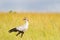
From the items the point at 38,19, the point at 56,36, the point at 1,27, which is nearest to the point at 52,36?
the point at 56,36

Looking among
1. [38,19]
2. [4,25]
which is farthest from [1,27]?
[38,19]

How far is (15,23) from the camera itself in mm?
9477

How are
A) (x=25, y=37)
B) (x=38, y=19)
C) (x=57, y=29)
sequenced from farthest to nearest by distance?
(x=38, y=19) < (x=57, y=29) < (x=25, y=37)

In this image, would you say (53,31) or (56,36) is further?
(53,31)

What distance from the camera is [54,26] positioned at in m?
9.50

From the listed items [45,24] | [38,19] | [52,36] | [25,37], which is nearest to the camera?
[25,37]

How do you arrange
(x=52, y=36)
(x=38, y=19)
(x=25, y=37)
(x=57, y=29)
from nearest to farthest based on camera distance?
1. (x=25, y=37)
2. (x=52, y=36)
3. (x=57, y=29)
4. (x=38, y=19)

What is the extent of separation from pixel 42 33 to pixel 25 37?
78 cm

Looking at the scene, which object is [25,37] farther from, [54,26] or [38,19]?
[38,19]

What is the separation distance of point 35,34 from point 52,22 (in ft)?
5.77

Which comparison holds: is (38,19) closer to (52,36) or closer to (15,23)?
(15,23)

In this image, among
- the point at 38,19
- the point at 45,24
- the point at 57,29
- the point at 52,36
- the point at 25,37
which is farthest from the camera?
the point at 38,19

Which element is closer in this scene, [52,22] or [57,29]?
[57,29]

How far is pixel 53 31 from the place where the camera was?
29.6 ft
